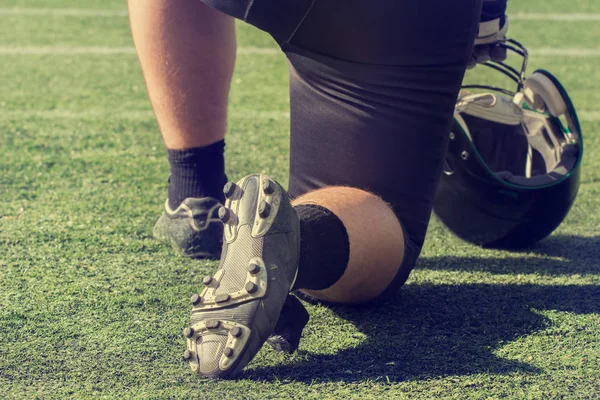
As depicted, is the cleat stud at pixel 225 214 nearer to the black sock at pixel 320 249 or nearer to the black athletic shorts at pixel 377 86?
the black sock at pixel 320 249

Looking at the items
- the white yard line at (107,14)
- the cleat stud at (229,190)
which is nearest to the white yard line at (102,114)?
the cleat stud at (229,190)

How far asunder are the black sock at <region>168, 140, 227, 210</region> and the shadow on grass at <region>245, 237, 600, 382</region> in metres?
0.57

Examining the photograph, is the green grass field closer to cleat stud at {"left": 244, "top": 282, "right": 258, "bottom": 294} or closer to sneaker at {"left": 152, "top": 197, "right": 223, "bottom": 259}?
sneaker at {"left": 152, "top": 197, "right": 223, "bottom": 259}

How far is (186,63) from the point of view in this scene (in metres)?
2.15

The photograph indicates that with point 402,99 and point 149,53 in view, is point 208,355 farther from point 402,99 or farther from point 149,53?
point 149,53

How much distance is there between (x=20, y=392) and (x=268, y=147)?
75.1 inches

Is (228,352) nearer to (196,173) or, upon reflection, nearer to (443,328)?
(443,328)

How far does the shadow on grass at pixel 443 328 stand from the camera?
1.63 metres

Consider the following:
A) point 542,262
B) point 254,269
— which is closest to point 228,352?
point 254,269

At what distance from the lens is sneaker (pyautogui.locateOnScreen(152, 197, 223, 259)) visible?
2.22 metres

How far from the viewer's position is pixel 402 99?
1.75 metres

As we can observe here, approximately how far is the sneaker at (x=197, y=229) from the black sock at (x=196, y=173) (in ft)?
0.09

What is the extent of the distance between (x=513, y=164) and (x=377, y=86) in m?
0.86

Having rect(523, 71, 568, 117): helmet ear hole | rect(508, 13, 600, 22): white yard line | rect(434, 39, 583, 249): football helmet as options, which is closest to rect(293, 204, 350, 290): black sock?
rect(434, 39, 583, 249): football helmet
